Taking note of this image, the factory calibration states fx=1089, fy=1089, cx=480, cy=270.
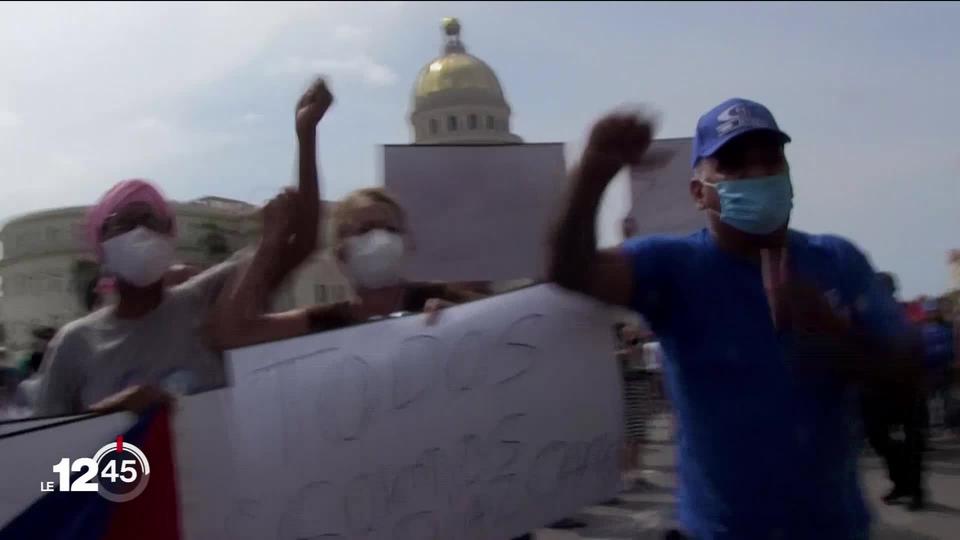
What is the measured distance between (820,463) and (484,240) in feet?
6.12

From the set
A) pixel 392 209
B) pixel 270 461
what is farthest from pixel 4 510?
pixel 392 209

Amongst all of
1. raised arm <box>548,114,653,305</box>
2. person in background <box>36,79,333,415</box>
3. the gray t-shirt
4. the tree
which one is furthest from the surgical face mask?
the tree

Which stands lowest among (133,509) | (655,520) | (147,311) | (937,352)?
(655,520)

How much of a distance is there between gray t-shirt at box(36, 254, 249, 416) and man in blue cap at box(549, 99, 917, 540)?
45.1 inches

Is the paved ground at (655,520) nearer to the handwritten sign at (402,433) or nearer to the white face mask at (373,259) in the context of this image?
the handwritten sign at (402,433)

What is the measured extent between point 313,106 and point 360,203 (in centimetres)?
30

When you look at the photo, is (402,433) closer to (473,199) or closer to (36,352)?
(473,199)

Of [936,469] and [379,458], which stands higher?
[379,458]

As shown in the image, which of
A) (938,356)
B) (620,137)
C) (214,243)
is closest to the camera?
(620,137)

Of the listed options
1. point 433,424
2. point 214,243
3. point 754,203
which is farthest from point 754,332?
point 214,243

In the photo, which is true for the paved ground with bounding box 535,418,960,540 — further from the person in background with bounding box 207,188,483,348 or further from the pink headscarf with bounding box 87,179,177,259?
the pink headscarf with bounding box 87,179,177,259

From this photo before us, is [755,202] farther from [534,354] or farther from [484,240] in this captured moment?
[484,240]

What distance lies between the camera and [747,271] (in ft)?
7.10

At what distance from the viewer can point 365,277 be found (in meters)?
2.96
